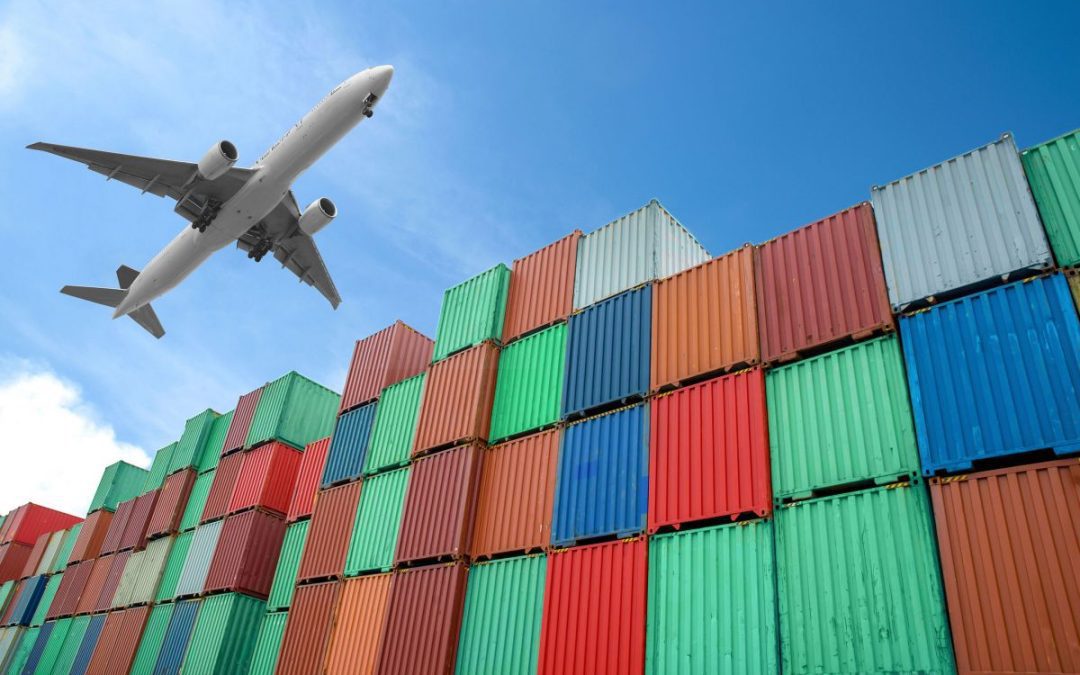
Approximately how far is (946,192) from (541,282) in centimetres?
982

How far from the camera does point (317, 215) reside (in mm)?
30641

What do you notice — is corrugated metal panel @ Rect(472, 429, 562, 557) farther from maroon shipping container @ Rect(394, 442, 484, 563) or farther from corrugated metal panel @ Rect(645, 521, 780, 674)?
corrugated metal panel @ Rect(645, 521, 780, 674)

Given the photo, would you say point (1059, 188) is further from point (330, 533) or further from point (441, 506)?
point (330, 533)

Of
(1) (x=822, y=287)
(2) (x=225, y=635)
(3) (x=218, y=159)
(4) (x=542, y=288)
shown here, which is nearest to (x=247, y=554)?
(2) (x=225, y=635)

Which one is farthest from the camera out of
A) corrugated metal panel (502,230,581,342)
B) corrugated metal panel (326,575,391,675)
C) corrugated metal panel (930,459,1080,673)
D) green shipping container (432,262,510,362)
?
green shipping container (432,262,510,362)

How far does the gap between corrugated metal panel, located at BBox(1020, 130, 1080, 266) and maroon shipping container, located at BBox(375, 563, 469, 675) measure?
12737 mm

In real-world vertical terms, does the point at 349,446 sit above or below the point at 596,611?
above

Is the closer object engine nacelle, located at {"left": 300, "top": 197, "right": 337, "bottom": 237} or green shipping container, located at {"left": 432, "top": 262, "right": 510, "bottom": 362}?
green shipping container, located at {"left": 432, "top": 262, "right": 510, "bottom": 362}

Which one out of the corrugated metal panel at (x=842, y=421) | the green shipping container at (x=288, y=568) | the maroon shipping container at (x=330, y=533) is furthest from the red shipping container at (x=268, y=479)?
the corrugated metal panel at (x=842, y=421)

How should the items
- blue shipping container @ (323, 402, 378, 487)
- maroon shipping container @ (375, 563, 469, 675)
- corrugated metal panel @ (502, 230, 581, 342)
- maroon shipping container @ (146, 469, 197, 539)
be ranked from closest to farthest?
maroon shipping container @ (375, 563, 469, 675) → corrugated metal panel @ (502, 230, 581, 342) → blue shipping container @ (323, 402, 378, 487) → maroon shipping container @ (146, 469, 197, 539)

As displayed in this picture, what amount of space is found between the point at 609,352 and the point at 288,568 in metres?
13.4

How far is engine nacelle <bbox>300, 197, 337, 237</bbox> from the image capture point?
30.7 m

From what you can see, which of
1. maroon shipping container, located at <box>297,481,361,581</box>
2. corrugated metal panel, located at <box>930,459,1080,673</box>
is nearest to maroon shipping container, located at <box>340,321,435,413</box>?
maroon shipping container, located at <box>297,481,361,581</box>

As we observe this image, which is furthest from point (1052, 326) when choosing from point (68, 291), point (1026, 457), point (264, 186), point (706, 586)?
point (68, 291)
